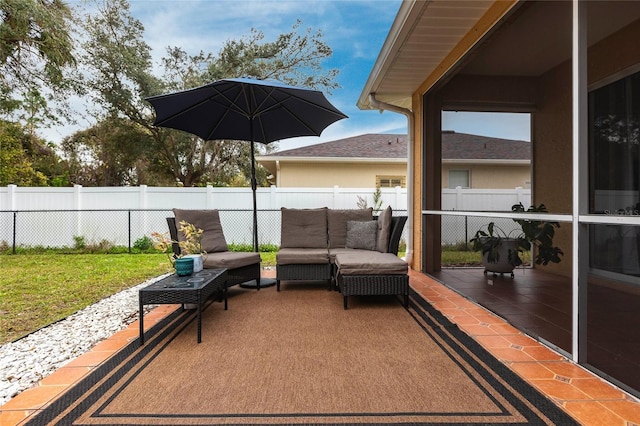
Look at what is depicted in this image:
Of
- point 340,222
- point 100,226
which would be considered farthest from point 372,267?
point 100,226

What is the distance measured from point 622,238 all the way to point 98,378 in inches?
133

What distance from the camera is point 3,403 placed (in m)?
1.92

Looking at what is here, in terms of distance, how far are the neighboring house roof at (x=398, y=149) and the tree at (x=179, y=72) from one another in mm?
3053

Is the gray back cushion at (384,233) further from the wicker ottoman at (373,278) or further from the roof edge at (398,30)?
the roof edge at (398,30)

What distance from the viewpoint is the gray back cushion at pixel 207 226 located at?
4555mm

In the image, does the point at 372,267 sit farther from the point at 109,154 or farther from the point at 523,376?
the point at 109,154

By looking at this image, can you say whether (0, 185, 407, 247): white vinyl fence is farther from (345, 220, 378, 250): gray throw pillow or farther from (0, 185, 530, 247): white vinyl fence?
(345, 220, 378, 250): gray throw pillow

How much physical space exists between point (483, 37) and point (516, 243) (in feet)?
7.30

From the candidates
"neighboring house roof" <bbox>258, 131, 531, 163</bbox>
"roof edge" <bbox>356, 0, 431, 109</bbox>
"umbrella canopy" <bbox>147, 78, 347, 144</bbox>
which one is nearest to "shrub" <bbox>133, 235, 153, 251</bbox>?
"neighboring house roof" <bbox>258, 131, 531, 163</bbox>

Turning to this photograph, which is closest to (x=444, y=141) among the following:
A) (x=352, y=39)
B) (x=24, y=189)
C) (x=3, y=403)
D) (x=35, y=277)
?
(x=3, y=403)

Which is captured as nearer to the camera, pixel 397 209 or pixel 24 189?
pixel 24 189

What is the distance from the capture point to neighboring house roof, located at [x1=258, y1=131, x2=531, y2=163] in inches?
141

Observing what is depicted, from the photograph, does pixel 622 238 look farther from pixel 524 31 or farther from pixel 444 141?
pixel 444 141

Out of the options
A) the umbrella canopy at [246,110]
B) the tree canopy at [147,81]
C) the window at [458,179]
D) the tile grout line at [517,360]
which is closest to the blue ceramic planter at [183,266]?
the umbrella canopy at [246,110]
